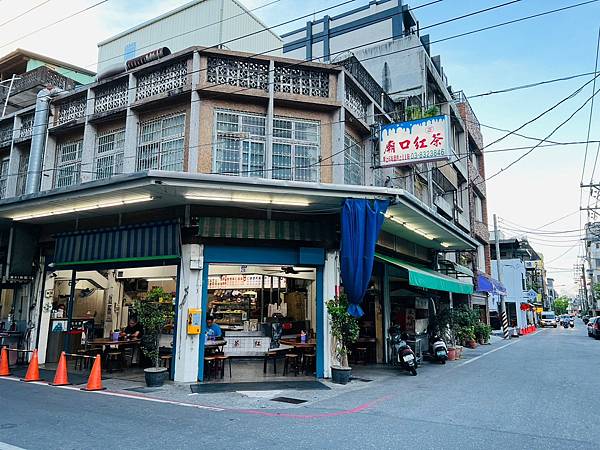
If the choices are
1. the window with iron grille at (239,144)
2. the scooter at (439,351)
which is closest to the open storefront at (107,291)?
the window with iron grille at (239,144)

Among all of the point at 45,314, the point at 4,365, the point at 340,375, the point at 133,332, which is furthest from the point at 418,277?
the point at 45,314

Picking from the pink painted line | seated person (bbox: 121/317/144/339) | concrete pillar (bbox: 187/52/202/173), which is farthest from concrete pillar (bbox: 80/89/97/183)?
the pink painted line

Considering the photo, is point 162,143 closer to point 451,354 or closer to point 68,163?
point 68,163

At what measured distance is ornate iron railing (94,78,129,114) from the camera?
1438 cm

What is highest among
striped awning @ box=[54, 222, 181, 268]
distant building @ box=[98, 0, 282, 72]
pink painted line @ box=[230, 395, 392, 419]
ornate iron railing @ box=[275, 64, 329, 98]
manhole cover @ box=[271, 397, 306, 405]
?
distant building @ box=[98, 0, 282, 72]

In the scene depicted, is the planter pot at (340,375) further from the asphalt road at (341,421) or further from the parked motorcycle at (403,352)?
the parked motorcycle at (403,352)

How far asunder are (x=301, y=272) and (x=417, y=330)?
5787mm

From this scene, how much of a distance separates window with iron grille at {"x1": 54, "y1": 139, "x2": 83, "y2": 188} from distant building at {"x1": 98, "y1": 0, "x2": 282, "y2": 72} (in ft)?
13.3

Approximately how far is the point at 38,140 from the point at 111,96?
3596 mm

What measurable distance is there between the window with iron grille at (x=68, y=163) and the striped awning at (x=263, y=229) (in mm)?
6646

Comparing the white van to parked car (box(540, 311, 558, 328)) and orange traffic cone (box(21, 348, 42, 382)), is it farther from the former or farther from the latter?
orange traffic cone (box(21, 348, 42, 382))

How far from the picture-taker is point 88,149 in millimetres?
14688

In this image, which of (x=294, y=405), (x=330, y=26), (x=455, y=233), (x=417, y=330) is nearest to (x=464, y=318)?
(x=417, y=330)

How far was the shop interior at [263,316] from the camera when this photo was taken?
13219mm
